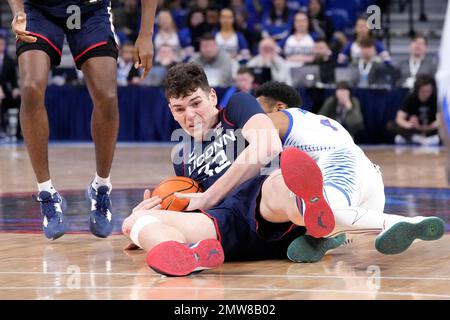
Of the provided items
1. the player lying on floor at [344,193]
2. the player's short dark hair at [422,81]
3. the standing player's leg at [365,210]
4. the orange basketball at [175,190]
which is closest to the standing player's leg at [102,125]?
the orange basketball at [175,190]

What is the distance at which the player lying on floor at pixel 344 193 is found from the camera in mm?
4250

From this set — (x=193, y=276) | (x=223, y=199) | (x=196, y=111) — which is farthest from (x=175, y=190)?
(x=193, y=276)

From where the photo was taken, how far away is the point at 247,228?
459 cm

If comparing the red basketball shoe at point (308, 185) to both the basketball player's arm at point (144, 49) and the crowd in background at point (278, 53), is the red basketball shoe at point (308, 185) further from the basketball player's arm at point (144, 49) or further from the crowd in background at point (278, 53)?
the crowd in background at point (278, 53)

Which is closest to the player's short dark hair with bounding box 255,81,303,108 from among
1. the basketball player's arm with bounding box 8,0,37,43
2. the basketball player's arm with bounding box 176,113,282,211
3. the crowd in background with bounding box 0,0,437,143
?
the basketball player's arm with bounding box 176,113,282,211

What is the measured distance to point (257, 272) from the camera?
439cm

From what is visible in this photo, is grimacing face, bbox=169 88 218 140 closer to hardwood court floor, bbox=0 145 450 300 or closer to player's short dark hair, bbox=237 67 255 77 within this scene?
hardwood court floor, bbox=0 145 450 300

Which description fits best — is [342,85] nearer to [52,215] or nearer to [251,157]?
[52,215]

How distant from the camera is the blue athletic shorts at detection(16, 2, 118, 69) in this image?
5488 mm

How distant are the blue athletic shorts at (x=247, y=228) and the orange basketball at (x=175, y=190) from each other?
0.16m

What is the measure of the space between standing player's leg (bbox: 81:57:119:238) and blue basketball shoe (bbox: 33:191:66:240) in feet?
0.69

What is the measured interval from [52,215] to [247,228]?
51.2 inches

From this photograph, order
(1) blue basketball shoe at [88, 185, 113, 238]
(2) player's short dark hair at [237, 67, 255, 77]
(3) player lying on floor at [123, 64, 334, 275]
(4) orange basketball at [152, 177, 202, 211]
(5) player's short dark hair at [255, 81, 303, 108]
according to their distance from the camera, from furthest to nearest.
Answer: (2) player's short dark hair at [237, 67, 255, 77], (1) blue basketball shoe at [88, 185, 113, 238], (5) player's short dark hair at [255, 81, 303, 108], (4) orange basketball at [152, 177, 202, 211], (3) player lying on floor at [123, 64, 334, 275]
